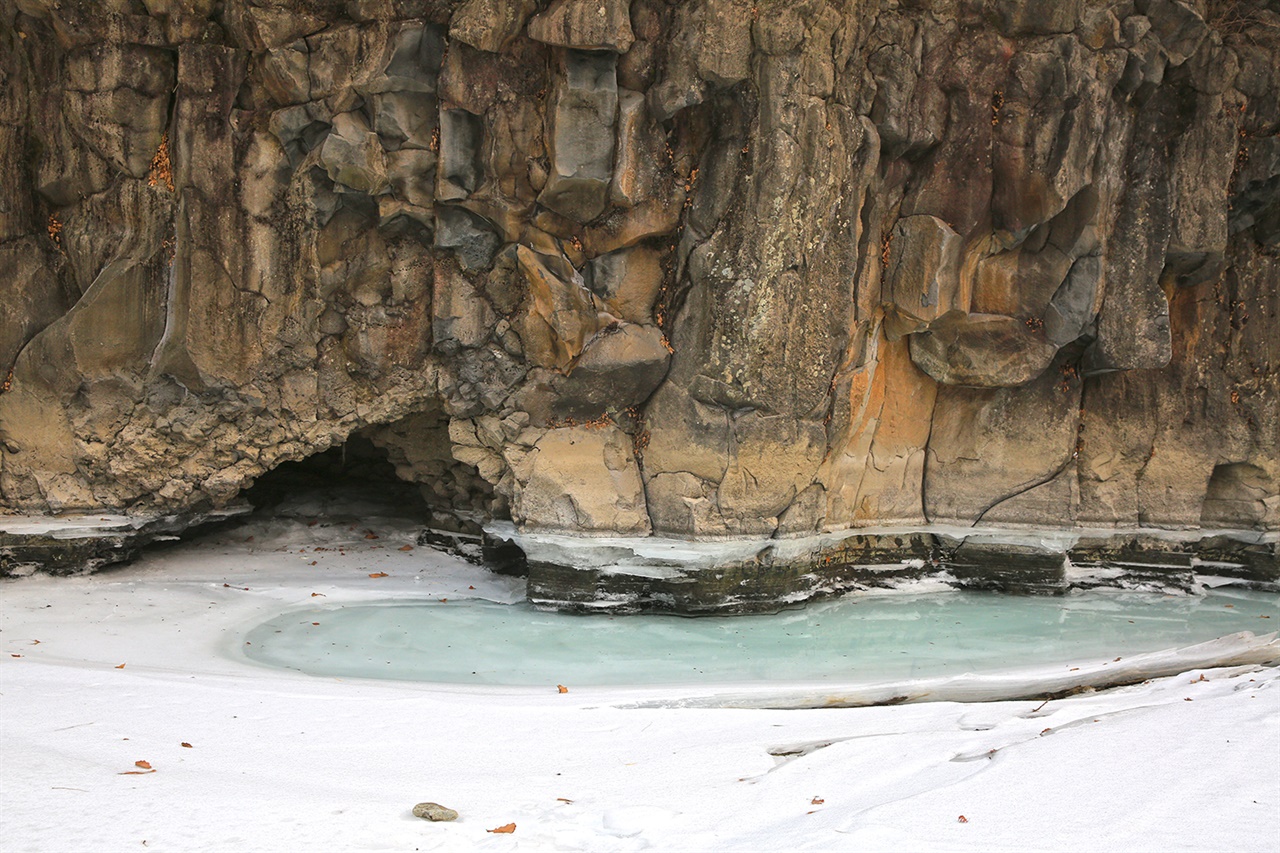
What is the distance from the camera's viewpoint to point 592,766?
4.80 m

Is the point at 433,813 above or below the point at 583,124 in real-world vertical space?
below

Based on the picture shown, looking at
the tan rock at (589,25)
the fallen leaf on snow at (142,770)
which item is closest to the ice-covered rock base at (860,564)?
the tan rock at (589,25)

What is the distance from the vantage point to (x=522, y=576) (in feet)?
35.8

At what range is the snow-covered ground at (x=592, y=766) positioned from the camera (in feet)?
11.7

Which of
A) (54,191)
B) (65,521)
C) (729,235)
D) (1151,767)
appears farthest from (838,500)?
(54,191)

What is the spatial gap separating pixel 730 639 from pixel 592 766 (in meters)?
4.10

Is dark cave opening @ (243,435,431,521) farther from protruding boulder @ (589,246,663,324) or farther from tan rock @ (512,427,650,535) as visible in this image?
protruding boulder @ (589,246,663,324)

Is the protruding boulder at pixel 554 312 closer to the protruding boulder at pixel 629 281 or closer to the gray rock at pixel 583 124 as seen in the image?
the protruding boulder at pixel 629 281

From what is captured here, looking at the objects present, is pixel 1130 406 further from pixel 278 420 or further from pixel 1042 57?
pixel 278 420

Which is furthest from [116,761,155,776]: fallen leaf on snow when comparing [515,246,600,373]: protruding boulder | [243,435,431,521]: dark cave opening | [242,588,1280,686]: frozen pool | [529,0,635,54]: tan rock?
[243,435,431,521]: dark cave opening

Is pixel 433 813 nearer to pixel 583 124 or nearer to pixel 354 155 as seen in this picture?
pixel 583 124

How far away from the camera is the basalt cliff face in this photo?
30.9 ft

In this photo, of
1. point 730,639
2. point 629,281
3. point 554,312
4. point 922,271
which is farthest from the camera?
point 922,271

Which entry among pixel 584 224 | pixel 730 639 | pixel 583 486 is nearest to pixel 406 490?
pixel 583 486
